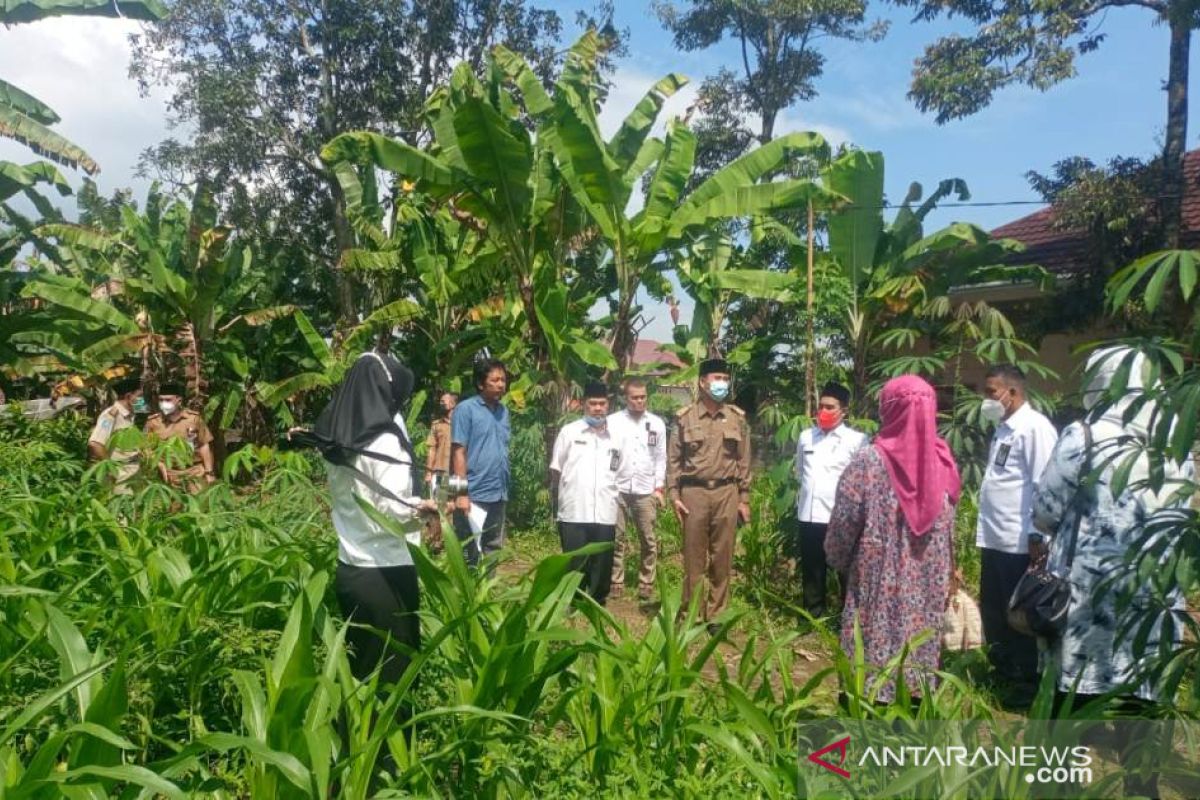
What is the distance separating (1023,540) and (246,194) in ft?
48.0

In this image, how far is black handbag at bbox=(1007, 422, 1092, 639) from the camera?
3.28 m

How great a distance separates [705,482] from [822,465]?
0.80 m

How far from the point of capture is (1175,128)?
9250 millimetres

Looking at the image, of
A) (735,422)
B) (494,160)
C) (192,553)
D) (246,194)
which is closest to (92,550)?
(192,553)

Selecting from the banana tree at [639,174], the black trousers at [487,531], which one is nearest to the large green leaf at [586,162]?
the banana tree at [639,174]

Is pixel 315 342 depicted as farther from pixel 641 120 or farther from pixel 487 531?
pixel 487 531

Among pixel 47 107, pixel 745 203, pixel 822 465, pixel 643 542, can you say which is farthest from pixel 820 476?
pixel 47 107

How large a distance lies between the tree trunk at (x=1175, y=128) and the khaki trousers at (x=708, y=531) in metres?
6.16

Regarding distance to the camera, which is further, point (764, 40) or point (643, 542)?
point (764, 40)

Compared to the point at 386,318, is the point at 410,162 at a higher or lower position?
higher

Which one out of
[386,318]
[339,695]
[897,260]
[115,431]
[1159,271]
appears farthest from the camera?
[386,318]

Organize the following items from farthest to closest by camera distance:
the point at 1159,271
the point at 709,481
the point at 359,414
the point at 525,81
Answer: the point at 525,81, the point at 709,481, the point at 359,414, the point at 1159,271

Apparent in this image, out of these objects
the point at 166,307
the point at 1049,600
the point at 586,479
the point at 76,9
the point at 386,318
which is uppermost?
the point at 76,9

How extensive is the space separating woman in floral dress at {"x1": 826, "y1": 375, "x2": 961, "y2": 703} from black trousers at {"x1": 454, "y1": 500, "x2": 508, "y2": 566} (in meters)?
2.73
